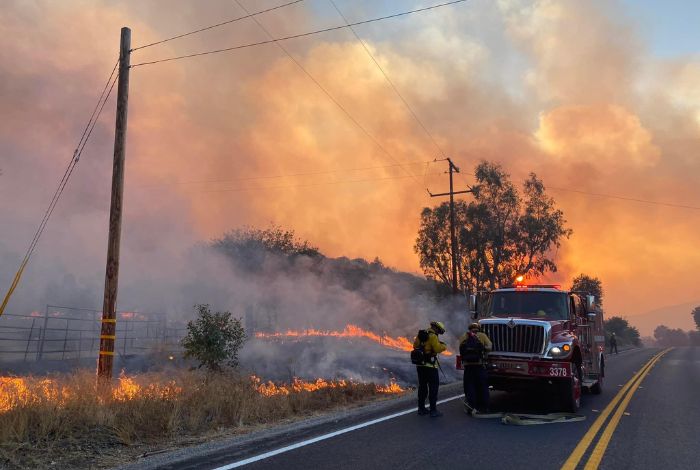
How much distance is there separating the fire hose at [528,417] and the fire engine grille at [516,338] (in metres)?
1.17

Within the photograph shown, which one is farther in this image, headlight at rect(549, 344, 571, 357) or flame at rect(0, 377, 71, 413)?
headlight at rect(549, 344, 571, 357)

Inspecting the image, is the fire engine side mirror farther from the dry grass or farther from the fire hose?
the dry grass

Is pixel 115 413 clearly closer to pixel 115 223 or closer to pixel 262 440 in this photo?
pixel 262 440

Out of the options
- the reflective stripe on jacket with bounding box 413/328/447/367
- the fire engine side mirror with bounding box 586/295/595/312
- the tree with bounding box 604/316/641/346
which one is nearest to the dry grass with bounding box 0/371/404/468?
the reflective stripe on jacket with bounding box 413/328/447/367

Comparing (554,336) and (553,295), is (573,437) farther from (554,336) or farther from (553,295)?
(553,295)

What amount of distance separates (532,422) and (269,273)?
28.5 metres

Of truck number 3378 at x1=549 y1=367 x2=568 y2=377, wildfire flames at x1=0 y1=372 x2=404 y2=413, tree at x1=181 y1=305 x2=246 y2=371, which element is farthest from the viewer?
tree at x1=181 y1=305 x2=246 y2=371

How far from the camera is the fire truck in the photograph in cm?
926

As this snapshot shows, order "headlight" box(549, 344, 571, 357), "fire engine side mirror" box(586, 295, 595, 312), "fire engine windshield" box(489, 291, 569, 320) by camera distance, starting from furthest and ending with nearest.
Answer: "fire engine side mirror" box(586, 295, 595, 312) → "fire engine windshield" box(489, 291, 569, 320) → "headlight" box(549, 344, 571, 357)

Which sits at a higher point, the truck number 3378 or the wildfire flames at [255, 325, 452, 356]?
the truck number 3378

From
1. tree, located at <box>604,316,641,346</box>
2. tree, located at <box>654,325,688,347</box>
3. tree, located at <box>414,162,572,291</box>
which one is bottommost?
tree, located at <box>654,325,688,347</box>

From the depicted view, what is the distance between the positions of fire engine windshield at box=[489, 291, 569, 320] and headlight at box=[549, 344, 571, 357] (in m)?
1.10

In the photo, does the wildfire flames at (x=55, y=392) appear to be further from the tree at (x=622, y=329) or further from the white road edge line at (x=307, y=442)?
the tree at (x=622, y=329)

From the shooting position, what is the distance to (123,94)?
11.5 m
